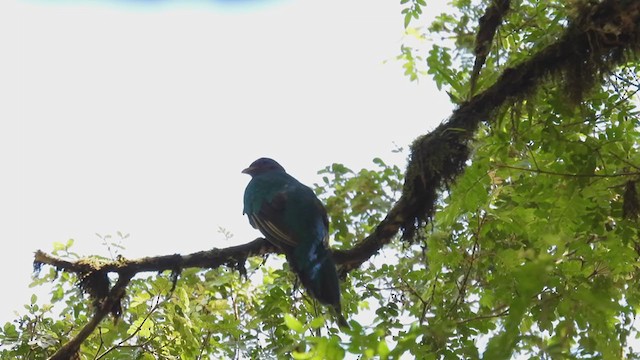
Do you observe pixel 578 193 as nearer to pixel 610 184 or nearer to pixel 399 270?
pixel 610 184

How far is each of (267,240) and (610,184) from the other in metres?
2.18

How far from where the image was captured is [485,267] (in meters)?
4.05

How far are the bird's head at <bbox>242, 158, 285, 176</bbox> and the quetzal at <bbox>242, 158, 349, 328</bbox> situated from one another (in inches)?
29.5

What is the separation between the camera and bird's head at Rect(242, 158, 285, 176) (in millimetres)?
6254

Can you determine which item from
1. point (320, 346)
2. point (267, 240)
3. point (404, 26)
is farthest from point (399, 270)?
point (320, 346)

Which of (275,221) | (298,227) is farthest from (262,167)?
(298,227)

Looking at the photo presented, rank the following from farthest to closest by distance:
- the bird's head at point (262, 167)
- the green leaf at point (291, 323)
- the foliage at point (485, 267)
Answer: the bird's head at point (262, 167), the foliage at point (485, 267), the green leaf at point (291, 323)

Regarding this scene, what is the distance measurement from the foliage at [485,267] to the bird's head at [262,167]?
1.03 metres

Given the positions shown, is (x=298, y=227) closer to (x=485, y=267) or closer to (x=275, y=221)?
(x=275, y=221)

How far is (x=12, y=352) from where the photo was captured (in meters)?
4.59

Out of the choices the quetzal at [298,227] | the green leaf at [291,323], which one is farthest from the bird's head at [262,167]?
the green leaf at [291,323]

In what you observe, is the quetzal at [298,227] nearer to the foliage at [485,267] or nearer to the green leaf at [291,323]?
the foliage at [485,267]

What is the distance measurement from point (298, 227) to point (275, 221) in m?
0.21

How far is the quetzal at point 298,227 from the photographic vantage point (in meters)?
4.08
